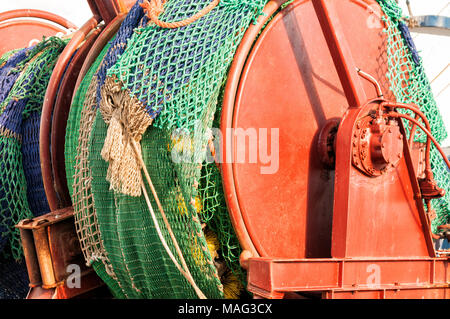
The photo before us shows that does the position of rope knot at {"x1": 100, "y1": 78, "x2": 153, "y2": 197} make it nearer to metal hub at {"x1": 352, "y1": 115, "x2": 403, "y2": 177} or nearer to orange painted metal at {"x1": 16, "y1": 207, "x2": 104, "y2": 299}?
orange painted metal at {"x1": 16, "y1": 207, "x2": 104, "y2": 299}

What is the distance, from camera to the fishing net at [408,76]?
9.48ft

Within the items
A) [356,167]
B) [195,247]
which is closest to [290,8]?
→ [356,167]

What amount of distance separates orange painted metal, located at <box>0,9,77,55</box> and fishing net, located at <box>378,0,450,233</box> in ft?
9.34

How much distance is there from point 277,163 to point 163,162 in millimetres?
530

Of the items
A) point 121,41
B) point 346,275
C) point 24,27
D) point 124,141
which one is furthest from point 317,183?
point 24,27

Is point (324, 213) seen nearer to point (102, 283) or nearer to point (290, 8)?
point (290, 8)

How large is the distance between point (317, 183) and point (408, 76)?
1090mm

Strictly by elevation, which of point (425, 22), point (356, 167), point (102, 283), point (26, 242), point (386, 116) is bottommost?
point (102, 283)

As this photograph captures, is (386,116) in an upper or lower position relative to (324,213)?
upper

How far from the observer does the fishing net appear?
2.89m

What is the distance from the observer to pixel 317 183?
2492 mm

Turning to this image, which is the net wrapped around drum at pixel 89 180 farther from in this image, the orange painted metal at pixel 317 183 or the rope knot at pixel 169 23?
the orange painted metal at pixel 317 183

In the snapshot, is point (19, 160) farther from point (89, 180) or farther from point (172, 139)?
point (172, 139)

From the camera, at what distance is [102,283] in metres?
2.85
